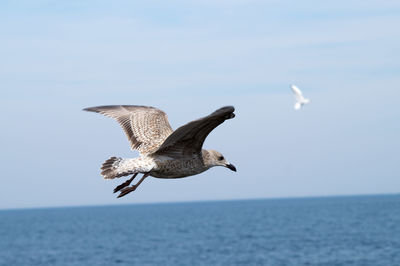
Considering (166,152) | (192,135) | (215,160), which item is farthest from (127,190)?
(215,160)

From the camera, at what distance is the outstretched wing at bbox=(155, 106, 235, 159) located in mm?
9664

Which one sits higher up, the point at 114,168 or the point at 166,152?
the point at 166,152

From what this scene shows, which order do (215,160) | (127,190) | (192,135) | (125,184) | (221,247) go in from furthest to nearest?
(221,247)
(215,160)
(125,184)
(127,190)
(192,135)

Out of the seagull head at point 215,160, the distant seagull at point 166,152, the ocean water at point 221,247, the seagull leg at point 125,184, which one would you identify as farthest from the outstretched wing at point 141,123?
the ocean water at point 221,247

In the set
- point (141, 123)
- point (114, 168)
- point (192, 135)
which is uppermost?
point (141, 123)

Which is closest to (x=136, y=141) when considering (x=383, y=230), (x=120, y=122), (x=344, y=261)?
(x=120, y=122)

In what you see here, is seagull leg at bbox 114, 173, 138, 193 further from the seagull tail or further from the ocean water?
the ocean water

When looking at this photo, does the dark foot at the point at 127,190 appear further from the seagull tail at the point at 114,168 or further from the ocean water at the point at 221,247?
the ocean water at the point at 221,247

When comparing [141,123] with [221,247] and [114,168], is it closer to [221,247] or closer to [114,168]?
[114,168]

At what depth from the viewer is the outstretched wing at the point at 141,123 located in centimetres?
1280

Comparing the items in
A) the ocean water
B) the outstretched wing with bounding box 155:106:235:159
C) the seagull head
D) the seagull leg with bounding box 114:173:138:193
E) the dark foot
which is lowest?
the ocean water

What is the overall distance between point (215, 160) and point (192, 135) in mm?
1630

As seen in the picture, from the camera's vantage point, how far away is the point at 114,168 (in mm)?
11469

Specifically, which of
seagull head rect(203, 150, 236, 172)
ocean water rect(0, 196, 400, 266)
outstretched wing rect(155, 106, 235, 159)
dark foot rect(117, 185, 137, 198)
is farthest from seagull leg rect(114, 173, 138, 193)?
ocean water rect(0, 196, 400, 266)
